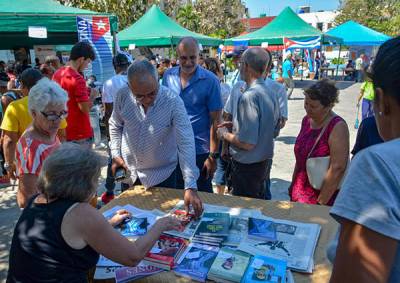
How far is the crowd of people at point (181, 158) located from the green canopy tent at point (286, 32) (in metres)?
9.20

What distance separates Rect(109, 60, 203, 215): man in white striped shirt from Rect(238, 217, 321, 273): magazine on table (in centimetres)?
60

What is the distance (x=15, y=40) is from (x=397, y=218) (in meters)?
8.83

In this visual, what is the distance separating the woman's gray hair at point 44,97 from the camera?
2.08 metres

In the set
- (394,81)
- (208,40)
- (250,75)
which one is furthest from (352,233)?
(208,40)

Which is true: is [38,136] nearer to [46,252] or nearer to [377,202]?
[46,252]

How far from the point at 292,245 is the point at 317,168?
782mm

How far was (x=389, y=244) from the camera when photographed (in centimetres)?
65

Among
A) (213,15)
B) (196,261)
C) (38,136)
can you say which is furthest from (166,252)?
(213,15)

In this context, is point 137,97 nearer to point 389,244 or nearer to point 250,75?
point 250,75

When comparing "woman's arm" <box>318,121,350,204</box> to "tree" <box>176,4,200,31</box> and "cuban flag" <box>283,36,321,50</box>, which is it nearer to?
"cuban flag" <box>283,36,321,50</box>

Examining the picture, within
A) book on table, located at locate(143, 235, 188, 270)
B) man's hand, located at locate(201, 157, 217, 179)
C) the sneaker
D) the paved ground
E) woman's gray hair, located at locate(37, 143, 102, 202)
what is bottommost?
the paved ground

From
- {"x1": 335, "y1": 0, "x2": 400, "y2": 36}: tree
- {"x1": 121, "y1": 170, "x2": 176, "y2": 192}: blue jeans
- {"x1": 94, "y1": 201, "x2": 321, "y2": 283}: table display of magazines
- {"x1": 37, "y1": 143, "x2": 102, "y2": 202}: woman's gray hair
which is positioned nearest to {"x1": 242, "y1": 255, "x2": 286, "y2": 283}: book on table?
{"x1": 94, "y1": 201, "x2": 321, "y2": 283}: table display of magazines

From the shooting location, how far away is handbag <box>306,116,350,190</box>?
2.14 meters

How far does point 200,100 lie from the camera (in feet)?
9.78
